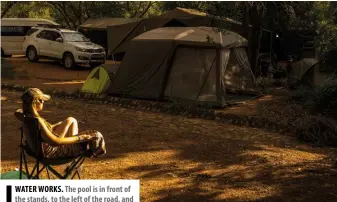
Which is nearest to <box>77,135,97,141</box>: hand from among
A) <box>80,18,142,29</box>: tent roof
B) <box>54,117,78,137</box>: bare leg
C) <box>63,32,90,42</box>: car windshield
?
<box>54,117,78,137</box>: bare leg

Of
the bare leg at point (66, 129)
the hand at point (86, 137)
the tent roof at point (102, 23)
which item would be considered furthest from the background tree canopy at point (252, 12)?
the hand at point (86, 137)

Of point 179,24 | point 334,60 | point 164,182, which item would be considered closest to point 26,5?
point 179,24

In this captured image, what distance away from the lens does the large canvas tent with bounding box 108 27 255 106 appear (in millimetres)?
12016

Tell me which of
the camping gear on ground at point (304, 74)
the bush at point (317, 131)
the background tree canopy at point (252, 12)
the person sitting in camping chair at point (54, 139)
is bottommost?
the bush at point (317, 131)

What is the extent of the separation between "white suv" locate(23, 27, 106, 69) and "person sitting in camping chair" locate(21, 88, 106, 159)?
561 inches

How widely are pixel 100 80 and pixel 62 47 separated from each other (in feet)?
19.3

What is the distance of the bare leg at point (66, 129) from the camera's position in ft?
16.3

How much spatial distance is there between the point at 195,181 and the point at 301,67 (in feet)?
36.4

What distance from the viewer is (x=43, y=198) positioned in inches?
173

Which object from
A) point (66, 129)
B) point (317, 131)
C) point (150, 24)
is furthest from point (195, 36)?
point (66, 129)

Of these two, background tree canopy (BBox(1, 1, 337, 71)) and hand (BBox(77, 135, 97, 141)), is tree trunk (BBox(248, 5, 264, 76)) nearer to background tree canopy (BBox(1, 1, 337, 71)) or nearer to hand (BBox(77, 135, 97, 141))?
Result: background tree canopy (BBox(1, 1, 337, 71))

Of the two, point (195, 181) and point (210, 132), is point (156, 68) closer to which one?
point (210, 132)

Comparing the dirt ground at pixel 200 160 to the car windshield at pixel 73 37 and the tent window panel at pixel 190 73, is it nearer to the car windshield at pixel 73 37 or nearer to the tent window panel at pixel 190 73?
the tent window panel at pixel 190 73

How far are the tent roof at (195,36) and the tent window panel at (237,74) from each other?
0.44 metres
